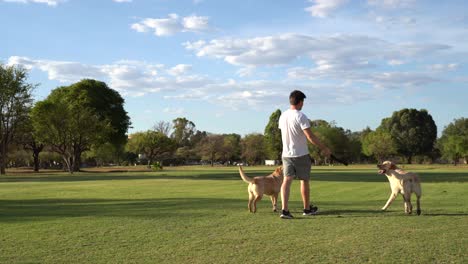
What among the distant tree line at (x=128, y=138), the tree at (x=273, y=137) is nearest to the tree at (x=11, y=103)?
the distant tree line at (x=128, y=138)

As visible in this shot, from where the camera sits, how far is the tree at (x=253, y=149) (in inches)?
4523

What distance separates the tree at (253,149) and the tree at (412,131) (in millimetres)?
29023

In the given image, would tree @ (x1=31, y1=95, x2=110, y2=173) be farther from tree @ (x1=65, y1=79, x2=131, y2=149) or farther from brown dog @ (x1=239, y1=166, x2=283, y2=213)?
brown dog @ (x1=239, y1=166, x2=283, y2=213)

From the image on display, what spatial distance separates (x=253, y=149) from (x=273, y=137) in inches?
434

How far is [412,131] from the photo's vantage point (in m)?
104

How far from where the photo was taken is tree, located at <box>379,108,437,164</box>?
104188mm

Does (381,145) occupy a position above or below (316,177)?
above

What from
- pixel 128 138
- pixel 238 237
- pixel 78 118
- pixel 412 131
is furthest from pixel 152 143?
pixel 238 237

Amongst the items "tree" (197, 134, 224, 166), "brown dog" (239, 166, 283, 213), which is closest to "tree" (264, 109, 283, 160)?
"tree" (197, 134, 224, 166)

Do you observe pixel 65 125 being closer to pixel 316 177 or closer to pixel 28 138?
pixel 28 138

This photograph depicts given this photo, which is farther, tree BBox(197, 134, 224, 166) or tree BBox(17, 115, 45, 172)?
tree BBox(197, 134, 224, 166)

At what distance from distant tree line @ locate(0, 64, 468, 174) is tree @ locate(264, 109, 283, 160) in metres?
0.22

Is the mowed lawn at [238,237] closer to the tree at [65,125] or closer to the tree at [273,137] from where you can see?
the tree at [65,125]

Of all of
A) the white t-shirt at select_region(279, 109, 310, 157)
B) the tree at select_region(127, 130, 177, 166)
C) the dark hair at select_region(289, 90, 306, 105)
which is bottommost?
the white t-shirt at select_region(279, 109, 310, 157)
